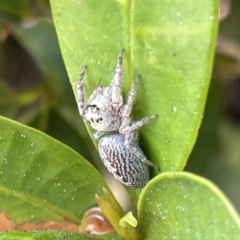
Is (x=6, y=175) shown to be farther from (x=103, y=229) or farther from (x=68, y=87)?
(x=68, y=87)

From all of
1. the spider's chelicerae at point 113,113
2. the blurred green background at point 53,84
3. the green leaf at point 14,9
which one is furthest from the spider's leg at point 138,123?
the green leaf at point 14,9

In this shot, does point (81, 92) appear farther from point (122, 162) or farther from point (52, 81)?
point (52, 81)

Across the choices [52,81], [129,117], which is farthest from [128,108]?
[52,81]

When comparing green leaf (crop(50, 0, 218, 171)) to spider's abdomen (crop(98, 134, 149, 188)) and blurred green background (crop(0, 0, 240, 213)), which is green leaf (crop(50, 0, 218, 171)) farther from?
blurred green background (crop(0, 0, 240, 213))

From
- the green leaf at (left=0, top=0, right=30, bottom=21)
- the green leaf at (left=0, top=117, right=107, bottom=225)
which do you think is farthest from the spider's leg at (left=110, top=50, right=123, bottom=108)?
the green leaf at (left=0, top=0, right=30, bottom=21)

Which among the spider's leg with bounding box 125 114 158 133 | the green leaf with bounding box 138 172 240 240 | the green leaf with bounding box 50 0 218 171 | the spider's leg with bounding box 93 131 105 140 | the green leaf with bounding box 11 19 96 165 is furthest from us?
the green leaf with bounding box 11 19 96 165

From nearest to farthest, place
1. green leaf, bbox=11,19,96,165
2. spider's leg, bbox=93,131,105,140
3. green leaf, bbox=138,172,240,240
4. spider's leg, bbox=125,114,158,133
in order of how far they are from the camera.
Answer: green leaf, bbox=138,172,240,240
spider's leg, bbox=125,114,158,133
spider's leg, bbox=93,131,105,140
green leaf, bbox=11,19,96,165

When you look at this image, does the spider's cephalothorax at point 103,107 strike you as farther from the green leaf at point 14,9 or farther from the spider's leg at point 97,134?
the green leaf at point 14,9
